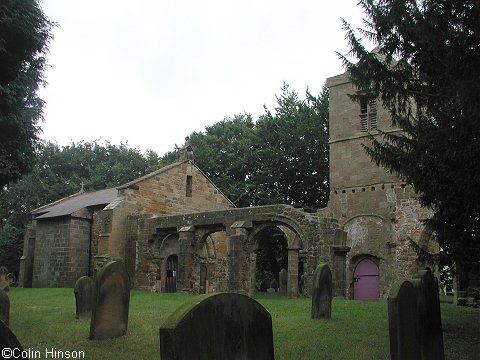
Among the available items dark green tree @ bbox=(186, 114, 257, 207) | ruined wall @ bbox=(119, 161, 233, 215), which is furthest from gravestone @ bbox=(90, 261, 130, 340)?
dark green tree @ bbox=(186, 114, 257, 207)

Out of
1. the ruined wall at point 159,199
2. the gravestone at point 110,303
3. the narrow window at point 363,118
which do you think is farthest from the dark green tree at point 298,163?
the gravestone at point 110,303

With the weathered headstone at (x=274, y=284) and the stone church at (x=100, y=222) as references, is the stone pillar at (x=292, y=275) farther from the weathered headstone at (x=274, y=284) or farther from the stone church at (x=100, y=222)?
the weathered headstone at (x=274, y=284)

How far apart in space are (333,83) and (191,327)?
79.7 ft

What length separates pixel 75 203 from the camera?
1209 inches

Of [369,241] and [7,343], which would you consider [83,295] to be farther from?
[369,241]

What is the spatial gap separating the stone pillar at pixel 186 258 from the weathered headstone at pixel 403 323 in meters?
17.3

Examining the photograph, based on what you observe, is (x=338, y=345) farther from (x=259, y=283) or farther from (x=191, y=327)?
(x=259, y=283)

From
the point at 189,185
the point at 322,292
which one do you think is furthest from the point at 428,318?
the point at 189,185

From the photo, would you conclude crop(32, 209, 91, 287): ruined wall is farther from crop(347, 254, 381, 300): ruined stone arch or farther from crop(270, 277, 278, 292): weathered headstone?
crop(347, 254, 381, 300): ruined stone arch

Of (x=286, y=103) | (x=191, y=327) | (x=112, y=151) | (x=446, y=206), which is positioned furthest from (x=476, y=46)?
(x=112, y=151)

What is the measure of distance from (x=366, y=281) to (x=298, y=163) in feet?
37.5

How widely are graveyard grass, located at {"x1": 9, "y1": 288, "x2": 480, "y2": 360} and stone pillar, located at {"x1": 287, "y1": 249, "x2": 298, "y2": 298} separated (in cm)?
653

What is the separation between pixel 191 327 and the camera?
3725mm

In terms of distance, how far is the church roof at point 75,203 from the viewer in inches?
1101
